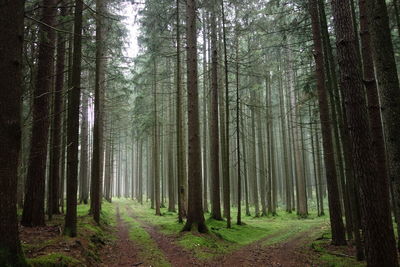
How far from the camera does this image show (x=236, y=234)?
11734 millimetres

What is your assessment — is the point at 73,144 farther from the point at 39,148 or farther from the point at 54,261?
the point at 54,261

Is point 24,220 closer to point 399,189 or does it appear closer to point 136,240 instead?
point 136,240

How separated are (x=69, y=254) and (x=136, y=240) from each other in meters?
4.60

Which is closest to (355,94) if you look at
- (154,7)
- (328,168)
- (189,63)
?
(328,168)

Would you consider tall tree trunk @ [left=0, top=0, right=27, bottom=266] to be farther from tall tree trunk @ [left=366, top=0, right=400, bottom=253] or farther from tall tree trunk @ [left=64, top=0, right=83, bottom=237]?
tall tree trunk @ [left=366, top=0, right=400, bottom=253]

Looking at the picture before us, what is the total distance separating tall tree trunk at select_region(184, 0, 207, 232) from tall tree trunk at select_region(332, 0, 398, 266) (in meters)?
6.53

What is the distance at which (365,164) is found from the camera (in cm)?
504

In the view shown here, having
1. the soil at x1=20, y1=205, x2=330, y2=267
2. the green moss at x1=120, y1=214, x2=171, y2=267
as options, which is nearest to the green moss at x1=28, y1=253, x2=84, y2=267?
the soil at x1=20, y1=205, x2=330, y2=267

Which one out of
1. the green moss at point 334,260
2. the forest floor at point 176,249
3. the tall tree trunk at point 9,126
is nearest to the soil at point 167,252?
the forest floor at point 176,249

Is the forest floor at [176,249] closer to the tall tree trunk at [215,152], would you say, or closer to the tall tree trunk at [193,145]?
Result: the tall tree trunk at [193,145]

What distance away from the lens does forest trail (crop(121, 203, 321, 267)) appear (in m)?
7.62

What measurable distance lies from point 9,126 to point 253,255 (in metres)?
7.79

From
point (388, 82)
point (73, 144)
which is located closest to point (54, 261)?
point (73, 144)

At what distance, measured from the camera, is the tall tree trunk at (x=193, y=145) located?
1071 cm
